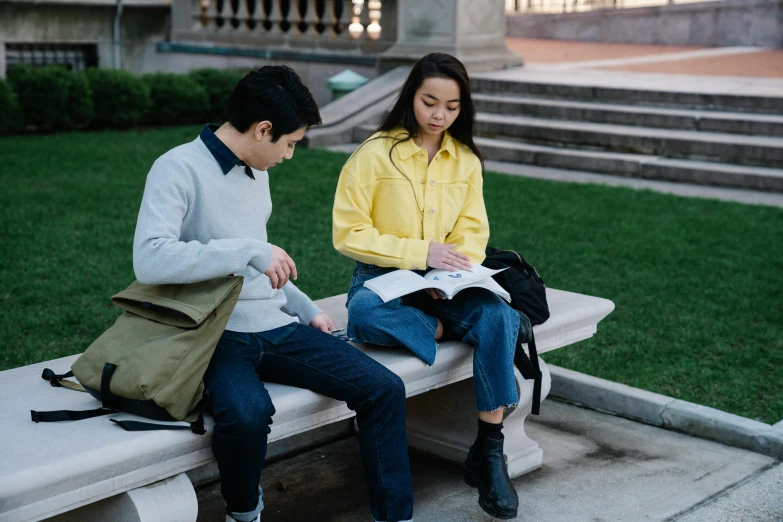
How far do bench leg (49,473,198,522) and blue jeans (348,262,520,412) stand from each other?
1.01m

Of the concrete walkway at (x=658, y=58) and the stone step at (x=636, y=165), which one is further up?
the concrete walkway at (x=658, y=58)

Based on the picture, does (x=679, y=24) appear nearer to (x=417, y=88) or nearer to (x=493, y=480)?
(x=417, y=88)

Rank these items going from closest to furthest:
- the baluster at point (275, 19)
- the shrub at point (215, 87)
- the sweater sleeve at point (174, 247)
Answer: the sweater sleeve at point (174, 247), the shrub at point (215, 87), the baluster at point (275, 19)

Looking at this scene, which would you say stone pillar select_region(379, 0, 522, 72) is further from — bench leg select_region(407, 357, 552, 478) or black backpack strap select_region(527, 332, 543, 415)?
black backpack strap select_region(527, 332, 543, 415)

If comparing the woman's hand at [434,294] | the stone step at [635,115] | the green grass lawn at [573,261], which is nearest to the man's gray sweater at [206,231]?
the woman's hand at [434,294]

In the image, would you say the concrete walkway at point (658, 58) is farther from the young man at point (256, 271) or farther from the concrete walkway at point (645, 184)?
the young man at point (256, 271)

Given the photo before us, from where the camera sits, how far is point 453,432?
4.49 metres

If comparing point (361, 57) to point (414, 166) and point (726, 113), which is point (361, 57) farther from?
point (414, 166)

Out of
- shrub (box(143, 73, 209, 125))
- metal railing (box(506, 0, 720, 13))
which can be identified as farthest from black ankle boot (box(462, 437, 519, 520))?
metal railing (box(506, 0, 720, 13))

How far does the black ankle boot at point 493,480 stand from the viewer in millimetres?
3707

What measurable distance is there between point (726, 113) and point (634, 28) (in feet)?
37.7

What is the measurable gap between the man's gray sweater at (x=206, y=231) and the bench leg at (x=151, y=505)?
0.59m

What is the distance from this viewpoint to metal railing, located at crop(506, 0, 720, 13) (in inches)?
887

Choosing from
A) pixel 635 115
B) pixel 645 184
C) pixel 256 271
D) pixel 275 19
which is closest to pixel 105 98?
pixel 275 19
